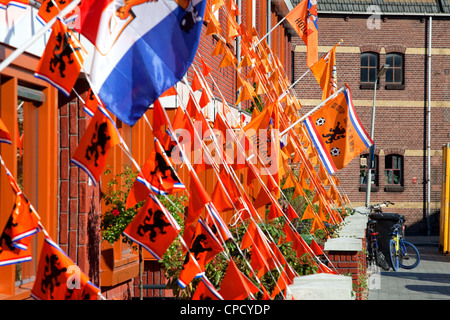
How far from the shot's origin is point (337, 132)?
34.7 feet

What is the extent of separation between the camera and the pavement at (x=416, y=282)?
45.2 feet

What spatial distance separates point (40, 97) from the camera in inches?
236

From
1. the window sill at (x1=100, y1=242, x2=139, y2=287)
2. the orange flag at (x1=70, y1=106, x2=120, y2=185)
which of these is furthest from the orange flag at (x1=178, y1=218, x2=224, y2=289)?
the window sill at (x1=100, y1=242, x2=139, y2=287)

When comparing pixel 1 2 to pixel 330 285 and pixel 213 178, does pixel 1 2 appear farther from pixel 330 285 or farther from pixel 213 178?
pixel 213 178

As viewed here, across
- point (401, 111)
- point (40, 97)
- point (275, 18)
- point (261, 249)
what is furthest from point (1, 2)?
point (401, 111)

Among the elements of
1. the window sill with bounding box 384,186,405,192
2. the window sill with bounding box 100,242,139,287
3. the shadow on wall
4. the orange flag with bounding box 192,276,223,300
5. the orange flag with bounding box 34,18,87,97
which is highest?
the orange flag with bounding box 34,18,87,97

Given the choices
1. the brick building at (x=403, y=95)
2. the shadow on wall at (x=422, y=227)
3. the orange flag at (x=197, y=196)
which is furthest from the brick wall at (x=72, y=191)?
the shadow on wall at (x=422, y=227)

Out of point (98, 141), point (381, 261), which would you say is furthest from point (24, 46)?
point (381, 261)

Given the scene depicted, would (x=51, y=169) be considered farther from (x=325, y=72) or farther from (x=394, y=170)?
(x=394, y=170)

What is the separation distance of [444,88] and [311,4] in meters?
20.5

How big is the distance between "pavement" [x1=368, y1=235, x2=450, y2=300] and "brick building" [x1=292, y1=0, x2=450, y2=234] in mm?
9160

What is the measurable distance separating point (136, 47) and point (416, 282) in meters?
13.2

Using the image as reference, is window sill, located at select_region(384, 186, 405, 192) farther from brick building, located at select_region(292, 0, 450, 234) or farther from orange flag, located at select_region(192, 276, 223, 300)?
orange flag, located at select_region(192, 276, 223, 300)

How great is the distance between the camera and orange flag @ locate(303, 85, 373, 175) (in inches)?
405
